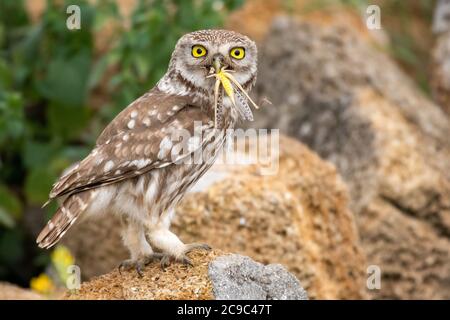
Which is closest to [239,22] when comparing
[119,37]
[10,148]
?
[119,37]

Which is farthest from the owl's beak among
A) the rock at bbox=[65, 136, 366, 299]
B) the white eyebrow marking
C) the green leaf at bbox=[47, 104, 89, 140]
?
the green leaf at bbox=[47, 104, 89, 140]

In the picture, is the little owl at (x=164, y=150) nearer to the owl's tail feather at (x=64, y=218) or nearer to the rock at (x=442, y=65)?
the owl's tail feather at (x=64, y=218)

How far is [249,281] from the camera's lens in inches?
191

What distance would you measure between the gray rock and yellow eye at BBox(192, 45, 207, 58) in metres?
1.10

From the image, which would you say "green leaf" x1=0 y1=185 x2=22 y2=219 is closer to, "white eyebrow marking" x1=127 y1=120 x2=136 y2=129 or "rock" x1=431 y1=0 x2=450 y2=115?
"white eyebrow marking" x1=127 y1=120 x2=136 y2=129

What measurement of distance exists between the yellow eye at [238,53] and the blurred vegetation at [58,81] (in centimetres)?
250

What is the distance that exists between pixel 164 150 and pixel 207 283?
85 centimetres

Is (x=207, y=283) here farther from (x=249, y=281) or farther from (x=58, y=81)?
(x=58, y=81)

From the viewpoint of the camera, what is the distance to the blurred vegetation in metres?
8.09

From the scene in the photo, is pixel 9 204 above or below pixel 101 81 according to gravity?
below

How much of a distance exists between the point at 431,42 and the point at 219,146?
6.34 meters

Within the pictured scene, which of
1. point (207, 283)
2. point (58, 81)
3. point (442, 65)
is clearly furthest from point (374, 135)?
point (207, 283)

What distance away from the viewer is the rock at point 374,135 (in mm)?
7371

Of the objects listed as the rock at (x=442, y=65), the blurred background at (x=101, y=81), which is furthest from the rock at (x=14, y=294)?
the rock at (x=442, y=65)
